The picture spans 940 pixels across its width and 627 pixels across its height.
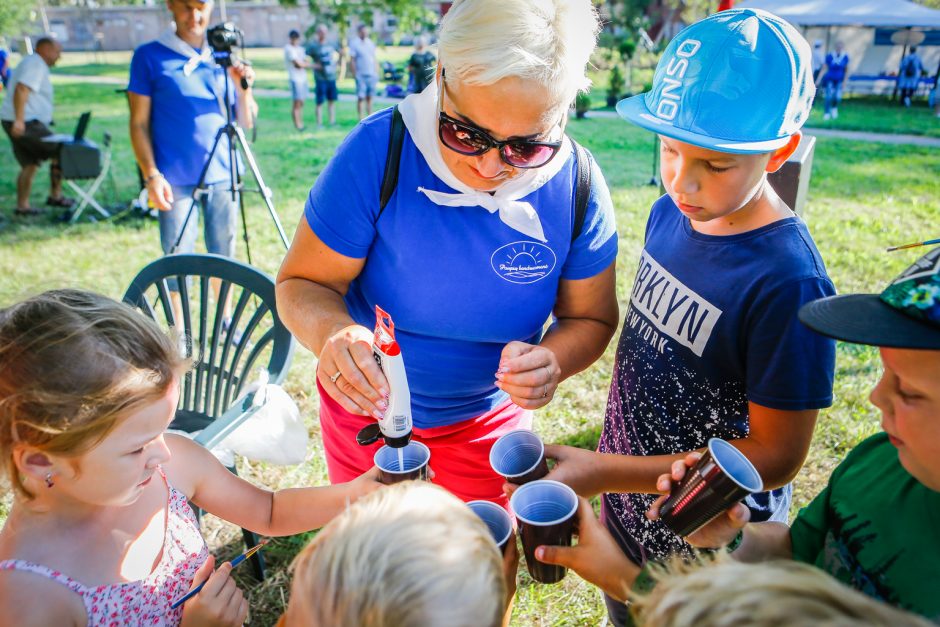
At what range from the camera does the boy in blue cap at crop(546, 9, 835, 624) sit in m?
1.46

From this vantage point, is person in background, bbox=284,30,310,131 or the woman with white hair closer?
the woman with white hair

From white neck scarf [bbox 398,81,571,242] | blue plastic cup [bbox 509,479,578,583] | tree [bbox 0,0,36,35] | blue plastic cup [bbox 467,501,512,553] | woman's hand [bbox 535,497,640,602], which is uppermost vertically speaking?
tree [bbox 0,0,36,35]

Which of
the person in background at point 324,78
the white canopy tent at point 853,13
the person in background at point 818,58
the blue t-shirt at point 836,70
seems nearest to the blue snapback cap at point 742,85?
the person in background at point 324,78

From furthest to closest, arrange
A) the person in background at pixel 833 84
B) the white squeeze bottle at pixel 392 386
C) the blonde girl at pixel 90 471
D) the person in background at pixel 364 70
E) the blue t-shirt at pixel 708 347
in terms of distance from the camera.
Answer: the person in background at pixel 833 84 < the person in background at pixel 364 70 < the white squeeze bottle at pixel 392 386 < the blue t-shirt at pixel 708 347 < the blonde girl at pixel 90 471

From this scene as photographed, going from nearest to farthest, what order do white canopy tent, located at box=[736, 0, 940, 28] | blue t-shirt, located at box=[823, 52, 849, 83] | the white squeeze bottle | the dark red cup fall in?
the dark red cup, the white squeeze bottle, white canopy tent, located at box=[736, 0, 940, 28], blue t-shirt, located at box=[823, 52, 849, 83]

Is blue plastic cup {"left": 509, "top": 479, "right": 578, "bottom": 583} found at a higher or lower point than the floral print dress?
higher

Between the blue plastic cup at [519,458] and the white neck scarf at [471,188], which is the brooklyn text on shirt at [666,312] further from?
the blue plastic cup at [519,458]

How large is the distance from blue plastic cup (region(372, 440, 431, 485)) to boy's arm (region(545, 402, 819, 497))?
340 millimetres

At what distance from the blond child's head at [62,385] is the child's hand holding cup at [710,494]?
3.92 ft

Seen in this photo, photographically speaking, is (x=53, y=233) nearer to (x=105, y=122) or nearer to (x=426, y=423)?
(x=426, y=423)

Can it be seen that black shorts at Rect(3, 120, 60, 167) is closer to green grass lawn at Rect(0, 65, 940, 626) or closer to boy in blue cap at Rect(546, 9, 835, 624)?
green grass lawn at Rect(0, 65, 940, 626)

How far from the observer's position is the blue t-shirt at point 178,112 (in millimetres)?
4523

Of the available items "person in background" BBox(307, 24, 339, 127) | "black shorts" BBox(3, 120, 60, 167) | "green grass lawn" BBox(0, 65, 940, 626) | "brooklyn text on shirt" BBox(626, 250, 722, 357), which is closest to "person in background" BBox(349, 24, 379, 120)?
"person in background" BBox(307, 24, 339, 127)

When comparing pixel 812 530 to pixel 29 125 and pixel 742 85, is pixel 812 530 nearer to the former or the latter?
pixel 742 85
